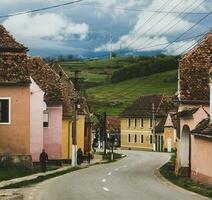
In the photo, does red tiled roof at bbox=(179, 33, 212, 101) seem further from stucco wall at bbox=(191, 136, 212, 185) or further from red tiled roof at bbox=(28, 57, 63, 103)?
red tiled roof at bbox=(28, 57, 63, 103)

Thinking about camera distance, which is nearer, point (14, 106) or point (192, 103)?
point (192, 103)

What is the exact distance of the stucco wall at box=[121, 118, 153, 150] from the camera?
116688 mm

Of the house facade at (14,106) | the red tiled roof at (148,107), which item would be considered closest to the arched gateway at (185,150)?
the house facade at (14,106)

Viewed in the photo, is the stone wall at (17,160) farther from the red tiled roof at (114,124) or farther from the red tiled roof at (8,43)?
the red tiled roof at (114,124)

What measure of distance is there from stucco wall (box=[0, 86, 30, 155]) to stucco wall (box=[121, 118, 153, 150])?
74.2 meters

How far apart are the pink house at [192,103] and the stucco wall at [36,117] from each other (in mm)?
11898

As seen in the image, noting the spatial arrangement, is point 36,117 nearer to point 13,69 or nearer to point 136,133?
point 13,69

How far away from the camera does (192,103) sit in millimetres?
39688

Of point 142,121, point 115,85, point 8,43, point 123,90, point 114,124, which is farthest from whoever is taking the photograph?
point 115,85

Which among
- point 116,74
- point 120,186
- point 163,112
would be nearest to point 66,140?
point 120,186

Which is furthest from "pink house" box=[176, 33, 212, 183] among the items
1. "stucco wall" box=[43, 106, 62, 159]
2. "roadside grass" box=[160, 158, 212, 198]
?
"stucco wall" box=[43, 106, 62, 159]

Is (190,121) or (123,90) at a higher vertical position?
(123,90)

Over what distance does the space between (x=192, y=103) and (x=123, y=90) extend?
10110cm

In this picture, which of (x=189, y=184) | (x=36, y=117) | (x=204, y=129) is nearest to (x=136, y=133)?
(x=36, y=117)
